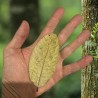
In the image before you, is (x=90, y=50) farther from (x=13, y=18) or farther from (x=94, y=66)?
(x=13, y=18)

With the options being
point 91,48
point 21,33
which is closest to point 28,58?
point 21,33

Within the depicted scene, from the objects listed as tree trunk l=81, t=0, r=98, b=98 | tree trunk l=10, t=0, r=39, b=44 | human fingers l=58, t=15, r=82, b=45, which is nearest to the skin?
human fingers l=58, t=15, r=82, b=45

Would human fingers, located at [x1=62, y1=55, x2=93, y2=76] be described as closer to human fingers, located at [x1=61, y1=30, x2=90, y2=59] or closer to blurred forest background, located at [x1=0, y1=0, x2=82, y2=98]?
human fingers, located at [x1=61, y1=30, x2=90, y2=59]

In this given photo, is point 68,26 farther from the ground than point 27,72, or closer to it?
farther from the ground

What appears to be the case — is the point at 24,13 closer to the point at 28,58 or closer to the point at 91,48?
the point at 91,48

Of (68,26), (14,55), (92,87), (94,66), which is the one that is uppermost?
(68,26)

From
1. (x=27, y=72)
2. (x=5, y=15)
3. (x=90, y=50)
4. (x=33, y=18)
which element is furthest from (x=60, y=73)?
(x=5, y=15)
